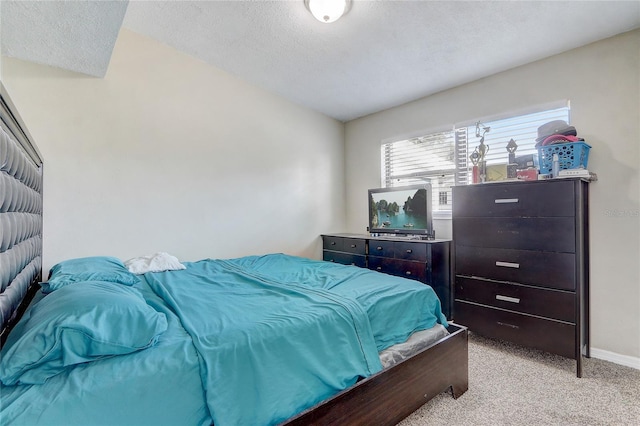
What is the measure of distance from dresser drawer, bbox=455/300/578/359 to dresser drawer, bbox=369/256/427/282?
398mm

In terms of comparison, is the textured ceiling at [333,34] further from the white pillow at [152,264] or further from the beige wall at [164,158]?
the white pillow at [152,264]

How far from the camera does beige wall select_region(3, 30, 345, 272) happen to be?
2.20 meters

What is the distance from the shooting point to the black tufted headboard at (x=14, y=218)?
1.04m

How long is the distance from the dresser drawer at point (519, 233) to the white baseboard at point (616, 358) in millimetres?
951

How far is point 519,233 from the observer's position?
2289 millimetres

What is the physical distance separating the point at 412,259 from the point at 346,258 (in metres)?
0.89

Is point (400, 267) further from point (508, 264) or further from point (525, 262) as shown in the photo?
point (525, 262)

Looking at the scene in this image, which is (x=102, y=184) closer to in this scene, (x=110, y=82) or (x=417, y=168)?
(x=110, y=82)

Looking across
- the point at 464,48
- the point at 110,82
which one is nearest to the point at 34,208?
the point at 110,82

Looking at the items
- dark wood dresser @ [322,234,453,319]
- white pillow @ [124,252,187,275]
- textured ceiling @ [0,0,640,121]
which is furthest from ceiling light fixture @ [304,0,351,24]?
white pillow @ [124,252,187,275]

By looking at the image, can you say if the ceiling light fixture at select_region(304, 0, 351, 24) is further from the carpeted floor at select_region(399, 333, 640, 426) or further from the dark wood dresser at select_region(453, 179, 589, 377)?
the carpeted floor at select_region(399, 333, 640, 426)

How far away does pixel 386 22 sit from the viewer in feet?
7.24

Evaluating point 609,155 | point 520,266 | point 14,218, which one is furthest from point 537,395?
point 14,218

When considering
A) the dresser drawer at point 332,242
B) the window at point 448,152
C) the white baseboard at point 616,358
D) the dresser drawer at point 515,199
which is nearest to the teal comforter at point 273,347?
the dresser drawer at point 515,199
